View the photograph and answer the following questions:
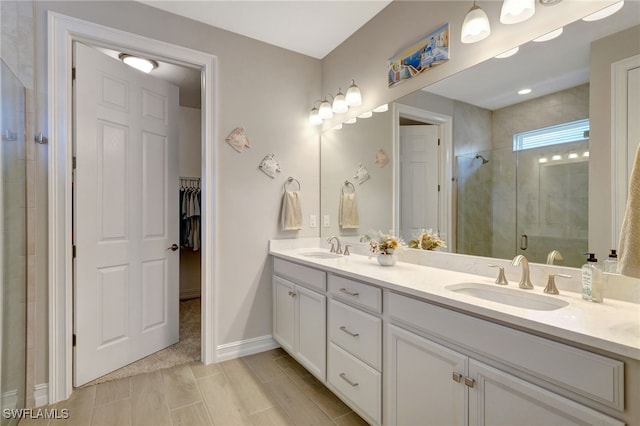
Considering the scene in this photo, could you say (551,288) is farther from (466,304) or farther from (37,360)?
(37,360)

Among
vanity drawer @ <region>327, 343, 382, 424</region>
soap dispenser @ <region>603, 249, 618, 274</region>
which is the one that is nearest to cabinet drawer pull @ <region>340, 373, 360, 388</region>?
vanity drawer @ <region>327, 343, 382, 424</region>

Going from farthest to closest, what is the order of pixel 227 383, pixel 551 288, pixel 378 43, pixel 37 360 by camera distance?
1. pixel 378 43
2. pixel 227 383
3. pixel 37 360
4. pixel 551 288

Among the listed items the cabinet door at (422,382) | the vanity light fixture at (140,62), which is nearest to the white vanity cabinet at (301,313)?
the cabinet door at (422,382)

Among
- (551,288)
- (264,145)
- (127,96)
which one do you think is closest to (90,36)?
(127,96)

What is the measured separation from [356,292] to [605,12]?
164cm

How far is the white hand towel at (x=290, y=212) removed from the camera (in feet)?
8.94

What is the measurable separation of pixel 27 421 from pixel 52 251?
981mm

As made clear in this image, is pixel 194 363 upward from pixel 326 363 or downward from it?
downward

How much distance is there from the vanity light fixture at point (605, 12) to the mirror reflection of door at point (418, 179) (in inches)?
32.4

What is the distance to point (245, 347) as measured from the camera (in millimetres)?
2588

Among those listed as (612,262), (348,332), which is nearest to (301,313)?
(348,332)

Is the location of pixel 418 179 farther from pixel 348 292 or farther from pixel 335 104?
pixel 335 104

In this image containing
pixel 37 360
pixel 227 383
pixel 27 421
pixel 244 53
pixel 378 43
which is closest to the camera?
pixel 27 421

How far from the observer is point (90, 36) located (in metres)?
2.02
